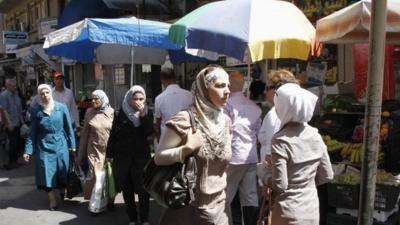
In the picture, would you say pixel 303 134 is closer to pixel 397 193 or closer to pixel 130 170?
pixel 397 193

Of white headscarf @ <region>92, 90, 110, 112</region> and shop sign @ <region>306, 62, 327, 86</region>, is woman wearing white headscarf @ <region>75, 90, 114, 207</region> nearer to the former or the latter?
white headscarf @ <region>92, 90, 110, 112</region>

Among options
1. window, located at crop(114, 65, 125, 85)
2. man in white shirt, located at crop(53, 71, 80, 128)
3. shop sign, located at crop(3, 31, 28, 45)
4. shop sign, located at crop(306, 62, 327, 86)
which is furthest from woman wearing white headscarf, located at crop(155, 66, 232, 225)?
shop sign, located at crop(3, 31, 28, 45)

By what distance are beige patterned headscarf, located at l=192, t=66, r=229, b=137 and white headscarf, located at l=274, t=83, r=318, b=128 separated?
428mm

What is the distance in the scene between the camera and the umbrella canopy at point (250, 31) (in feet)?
15.8

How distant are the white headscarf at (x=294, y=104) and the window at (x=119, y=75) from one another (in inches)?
467

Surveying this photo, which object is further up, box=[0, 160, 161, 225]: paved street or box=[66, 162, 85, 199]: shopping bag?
box=[66, 162, 85, 199]: shopping bag

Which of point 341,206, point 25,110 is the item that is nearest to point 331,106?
point 341,206

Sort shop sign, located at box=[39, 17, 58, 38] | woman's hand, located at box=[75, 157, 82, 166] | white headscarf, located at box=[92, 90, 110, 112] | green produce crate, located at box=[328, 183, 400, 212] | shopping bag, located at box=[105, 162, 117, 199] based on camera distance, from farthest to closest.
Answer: shop sign, located at box=[39, 17, 58, 38] → woman's hand, located at box=[75, 157, 82, 166] → white headscarf, located at box=[92, 90, 110, 112] → shopping bag, located at box=[105, 162, 117, 199] → green produce crate, located at box=[328, 183, 400, 212]

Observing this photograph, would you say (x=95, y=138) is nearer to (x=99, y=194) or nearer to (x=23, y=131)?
(x=99, y=194)

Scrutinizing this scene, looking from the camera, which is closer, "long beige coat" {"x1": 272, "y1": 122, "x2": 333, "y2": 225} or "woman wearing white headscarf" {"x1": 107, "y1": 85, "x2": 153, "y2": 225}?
"long beige coat" {"x1": 272, "y1": 122, "x2": 333, "y2": 225}

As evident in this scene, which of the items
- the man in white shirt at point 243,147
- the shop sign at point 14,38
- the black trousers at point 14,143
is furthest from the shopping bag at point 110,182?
the shop sign at point 14,38

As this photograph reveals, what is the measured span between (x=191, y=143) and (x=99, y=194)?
363cm

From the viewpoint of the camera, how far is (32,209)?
7.11m

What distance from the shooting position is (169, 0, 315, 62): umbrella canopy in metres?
4.82
